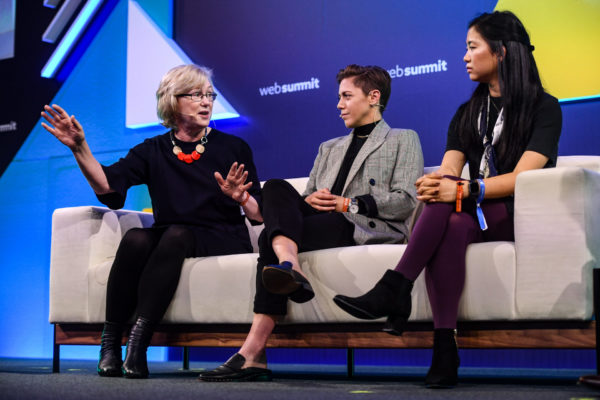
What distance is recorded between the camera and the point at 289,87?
13.3 feet

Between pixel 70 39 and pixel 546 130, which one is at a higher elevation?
pixel 70 39

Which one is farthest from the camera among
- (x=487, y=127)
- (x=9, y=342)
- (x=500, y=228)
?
(x=9, y=342)

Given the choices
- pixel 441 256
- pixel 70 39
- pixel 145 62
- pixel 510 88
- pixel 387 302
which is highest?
pixel 70 39

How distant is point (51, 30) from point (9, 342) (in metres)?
2.20

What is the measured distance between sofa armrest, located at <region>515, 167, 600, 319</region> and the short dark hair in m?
1.02

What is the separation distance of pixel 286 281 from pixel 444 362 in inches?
18.6

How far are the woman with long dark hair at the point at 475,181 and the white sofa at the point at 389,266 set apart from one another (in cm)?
11

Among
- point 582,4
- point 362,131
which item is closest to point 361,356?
point 362,131

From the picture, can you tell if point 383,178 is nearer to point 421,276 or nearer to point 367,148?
point 367,148

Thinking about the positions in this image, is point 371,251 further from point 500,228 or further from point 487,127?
point 487,127

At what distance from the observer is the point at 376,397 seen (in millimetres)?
1680

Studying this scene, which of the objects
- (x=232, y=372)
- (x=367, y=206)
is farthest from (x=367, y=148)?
(x=232, y=372)

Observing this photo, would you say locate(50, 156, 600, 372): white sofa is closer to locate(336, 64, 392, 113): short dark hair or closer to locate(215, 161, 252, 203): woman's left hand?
locate(215, 161, 252, 203): woman's left hand

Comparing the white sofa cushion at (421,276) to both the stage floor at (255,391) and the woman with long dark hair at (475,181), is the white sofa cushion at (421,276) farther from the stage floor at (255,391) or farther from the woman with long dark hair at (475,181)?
the stage floor at (255,391)
